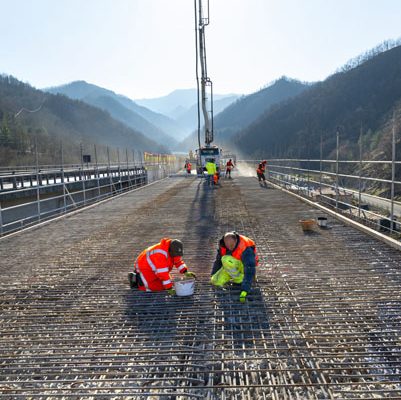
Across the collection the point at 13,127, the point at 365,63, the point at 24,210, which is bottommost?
the point at 24,210

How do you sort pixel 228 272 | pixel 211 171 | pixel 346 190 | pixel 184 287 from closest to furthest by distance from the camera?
pixel 184 287 < pixel 228 272 < pixel 346 190 < pixel 211 171

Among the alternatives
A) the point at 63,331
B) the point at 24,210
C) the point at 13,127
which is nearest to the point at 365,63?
the point at 13,127

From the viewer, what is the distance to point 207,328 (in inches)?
146

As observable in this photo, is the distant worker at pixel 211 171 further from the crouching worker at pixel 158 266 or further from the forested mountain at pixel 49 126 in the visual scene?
the forested mountain at pixel 49 126

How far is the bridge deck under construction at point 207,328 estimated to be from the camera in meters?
2.84

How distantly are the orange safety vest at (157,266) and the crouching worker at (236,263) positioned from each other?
19.8 inches

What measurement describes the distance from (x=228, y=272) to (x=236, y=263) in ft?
0.65

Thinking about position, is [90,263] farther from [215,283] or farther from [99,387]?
[99,387]

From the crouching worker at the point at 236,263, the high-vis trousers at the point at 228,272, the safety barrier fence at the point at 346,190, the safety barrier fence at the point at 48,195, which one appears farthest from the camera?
the safety barrier fence at the point at 48,195

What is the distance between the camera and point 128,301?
174 inches

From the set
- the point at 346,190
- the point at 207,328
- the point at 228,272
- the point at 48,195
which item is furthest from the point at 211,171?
the point at 207,328

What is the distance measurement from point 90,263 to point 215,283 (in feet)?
8.20

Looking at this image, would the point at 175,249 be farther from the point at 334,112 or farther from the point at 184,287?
the point at 334,112

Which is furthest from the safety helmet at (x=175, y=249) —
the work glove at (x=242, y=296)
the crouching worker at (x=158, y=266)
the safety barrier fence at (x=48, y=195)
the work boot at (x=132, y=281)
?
the safety barrier fence at (x=48, y=195)
